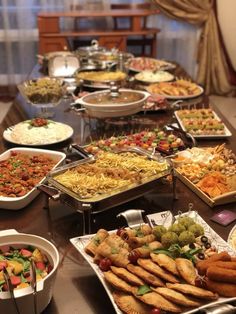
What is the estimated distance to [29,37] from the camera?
14.9ft

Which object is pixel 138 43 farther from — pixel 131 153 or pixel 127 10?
pixel 131 153

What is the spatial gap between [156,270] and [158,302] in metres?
0.08

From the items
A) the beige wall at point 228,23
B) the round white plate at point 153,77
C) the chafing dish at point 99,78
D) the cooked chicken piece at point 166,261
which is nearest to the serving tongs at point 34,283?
the cooked chicken piece at point 166,261

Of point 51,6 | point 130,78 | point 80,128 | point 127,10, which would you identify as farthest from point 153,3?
point 80,128

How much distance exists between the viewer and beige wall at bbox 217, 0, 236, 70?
4246 millimetres

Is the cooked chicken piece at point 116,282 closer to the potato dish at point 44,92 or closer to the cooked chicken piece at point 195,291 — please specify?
the cooked chicken piece at point 195,291

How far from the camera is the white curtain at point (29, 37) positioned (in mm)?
4414

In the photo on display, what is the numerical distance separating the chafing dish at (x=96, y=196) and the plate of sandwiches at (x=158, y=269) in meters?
0.10

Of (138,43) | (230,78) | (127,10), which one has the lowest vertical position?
(230,78)

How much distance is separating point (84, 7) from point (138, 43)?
601mm

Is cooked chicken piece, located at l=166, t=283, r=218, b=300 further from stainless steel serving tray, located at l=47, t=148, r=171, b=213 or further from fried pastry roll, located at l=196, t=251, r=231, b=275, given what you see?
stainless steel serving tray, located at l=47, t=148, r=171, b=213

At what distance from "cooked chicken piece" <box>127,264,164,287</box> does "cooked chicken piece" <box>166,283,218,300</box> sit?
28 millimetres

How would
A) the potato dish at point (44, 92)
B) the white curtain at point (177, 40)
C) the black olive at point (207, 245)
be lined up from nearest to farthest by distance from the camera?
the black olive at point (207, 245), the potato dish at point (44, 92), the white curtain at point (177, 40)

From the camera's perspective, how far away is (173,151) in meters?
1.80
